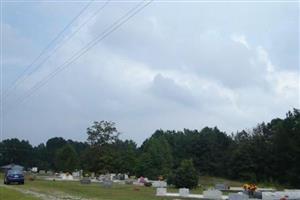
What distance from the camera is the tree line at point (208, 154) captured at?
261 ft

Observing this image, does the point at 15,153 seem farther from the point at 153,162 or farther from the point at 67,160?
the point at 153,162

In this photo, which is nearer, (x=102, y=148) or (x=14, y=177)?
(x=14, y=177)

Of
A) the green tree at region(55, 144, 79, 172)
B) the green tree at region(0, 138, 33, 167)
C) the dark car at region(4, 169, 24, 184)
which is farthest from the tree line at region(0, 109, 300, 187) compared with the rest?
the green tree at region(0, 138, 33, 167)

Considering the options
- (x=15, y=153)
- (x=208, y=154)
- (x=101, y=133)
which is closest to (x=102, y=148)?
(x=101, y=133)

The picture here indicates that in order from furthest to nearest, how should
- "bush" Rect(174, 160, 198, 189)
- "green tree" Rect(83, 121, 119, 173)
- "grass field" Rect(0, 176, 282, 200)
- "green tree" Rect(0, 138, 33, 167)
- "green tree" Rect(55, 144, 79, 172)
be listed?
"green tree" Rect(0, 138, 33, 167), "green tree" Rect(55, 144, 79, 172), "green tree" Rect(83, 121, 119, 173), "bush" Rect(174, 160, 198, 189), "grass field" Rect(0, 176, 282, 200)

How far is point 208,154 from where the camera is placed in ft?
407

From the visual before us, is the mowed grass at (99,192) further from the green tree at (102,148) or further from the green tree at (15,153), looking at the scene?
the green tree at (15,153)

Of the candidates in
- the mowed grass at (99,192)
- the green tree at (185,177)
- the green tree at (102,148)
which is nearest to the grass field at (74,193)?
the mowed grass at (99,192)

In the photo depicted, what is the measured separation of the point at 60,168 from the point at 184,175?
209 ft

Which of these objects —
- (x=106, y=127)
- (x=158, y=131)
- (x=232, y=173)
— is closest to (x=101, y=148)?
(x=106, y=127)

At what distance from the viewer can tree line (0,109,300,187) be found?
261ft

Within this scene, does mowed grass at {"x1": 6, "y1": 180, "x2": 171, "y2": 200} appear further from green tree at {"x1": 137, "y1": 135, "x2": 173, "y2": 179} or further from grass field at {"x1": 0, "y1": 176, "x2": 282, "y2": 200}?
green tree at {"x1": 137, "y1": 135, "x2": 173, "y2": 179}

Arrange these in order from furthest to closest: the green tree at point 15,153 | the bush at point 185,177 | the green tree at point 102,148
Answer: the green tree at point 15,153, the green tree at point 102,148, the bush at point 185,177

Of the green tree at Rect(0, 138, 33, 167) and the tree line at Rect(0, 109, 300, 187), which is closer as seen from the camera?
the tree line at Rect(0, 109, 300, 187)
